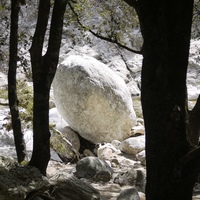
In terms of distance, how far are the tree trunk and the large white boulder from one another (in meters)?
7.85

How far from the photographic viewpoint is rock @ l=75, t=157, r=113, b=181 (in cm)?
710

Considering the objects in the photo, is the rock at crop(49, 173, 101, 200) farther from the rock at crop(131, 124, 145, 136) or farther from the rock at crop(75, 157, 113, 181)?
the rock at crop(131, 124, 145, 136)

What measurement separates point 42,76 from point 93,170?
3712mm

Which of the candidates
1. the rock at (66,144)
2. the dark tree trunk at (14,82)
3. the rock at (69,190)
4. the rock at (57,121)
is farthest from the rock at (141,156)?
Result: the rock at (69,190)

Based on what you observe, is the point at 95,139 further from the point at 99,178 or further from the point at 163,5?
the point at 163,5

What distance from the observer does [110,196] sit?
589cm

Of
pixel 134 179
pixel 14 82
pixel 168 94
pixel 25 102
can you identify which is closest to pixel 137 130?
pixel 134 179

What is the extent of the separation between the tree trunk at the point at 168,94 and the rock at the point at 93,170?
166 inches

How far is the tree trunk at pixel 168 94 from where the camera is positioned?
113 inches

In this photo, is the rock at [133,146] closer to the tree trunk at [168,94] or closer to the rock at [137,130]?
the rock at [137,130]

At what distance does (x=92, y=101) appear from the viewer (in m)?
10.8

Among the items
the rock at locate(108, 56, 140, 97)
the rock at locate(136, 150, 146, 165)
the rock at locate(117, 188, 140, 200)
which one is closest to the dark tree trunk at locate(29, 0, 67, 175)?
the rock at locate(117, 188, 140, 200)

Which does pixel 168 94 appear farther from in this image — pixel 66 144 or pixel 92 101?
pixel 92 101

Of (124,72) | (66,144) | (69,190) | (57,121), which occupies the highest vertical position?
(124,72)
